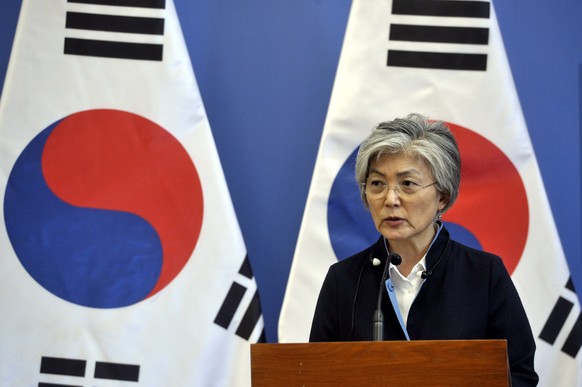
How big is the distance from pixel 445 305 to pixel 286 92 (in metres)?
1.35

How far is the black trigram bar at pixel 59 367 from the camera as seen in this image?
2.60 meters

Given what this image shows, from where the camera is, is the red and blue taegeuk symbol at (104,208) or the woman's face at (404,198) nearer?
the woman's face at (404,198)

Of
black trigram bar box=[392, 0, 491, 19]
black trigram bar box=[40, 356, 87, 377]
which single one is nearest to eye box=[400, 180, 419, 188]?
black trigram bar box=[392, 0, 491, 19]

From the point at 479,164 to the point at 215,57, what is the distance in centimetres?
102

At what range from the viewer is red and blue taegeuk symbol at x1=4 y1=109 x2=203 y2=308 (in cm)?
268

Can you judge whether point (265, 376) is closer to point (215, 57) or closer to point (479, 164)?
point (479, 164)

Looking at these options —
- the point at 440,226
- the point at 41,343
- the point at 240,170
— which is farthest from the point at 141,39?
the point at 440,226

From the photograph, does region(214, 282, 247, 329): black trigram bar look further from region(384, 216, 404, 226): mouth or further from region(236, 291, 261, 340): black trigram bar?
region(384, 216, 404, 226): mouth

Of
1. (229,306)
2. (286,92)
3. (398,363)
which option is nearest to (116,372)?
(229,306)

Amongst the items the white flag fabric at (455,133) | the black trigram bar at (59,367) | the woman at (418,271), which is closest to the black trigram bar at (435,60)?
the white flag fabric at (455,133)

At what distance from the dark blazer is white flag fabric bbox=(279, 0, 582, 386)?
636 millimetres

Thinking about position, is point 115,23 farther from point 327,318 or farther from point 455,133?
point 327,318

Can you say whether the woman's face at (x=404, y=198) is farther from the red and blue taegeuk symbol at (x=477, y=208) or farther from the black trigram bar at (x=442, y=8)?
the black trigram bar at (x=442, y=8)

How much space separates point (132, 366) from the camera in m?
2.62
